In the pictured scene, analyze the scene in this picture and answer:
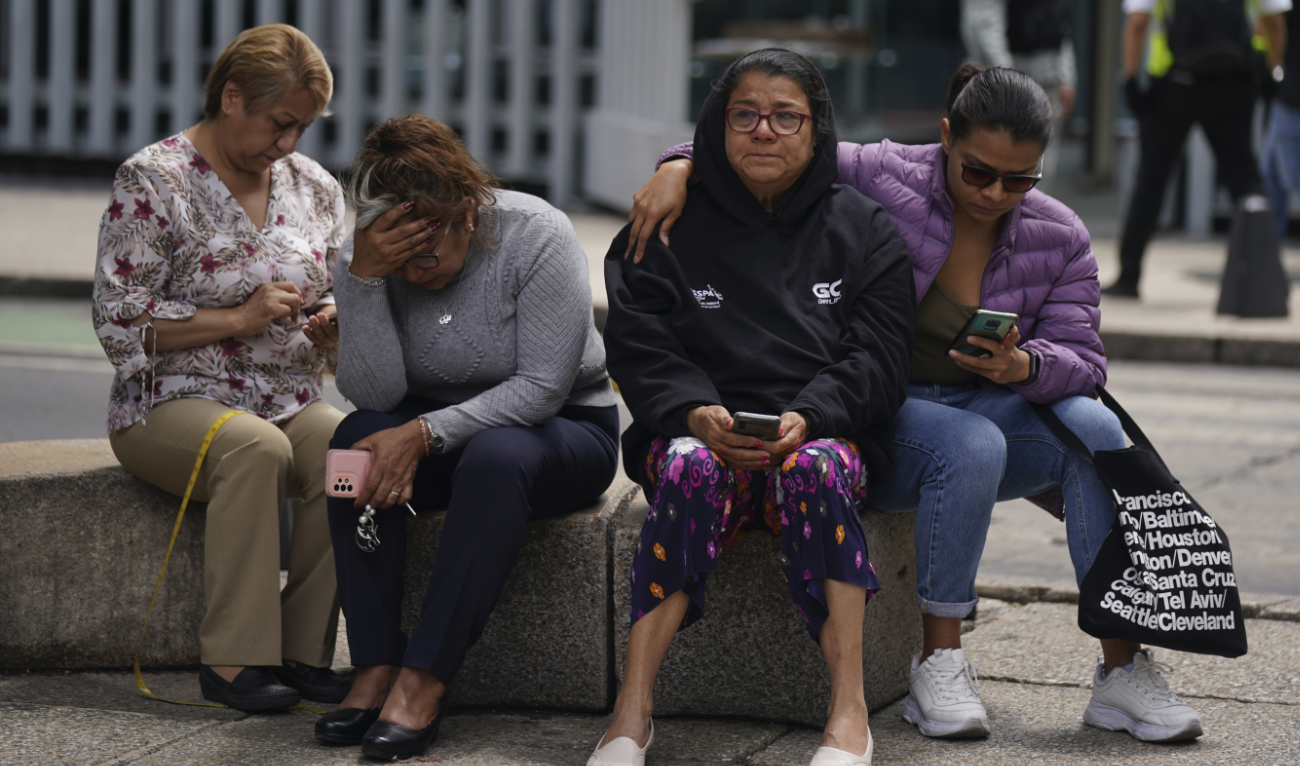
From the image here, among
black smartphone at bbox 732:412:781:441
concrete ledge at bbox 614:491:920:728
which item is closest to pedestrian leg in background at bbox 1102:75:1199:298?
concrete ledge at bbox 614:491:920:728

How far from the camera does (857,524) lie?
308 centimetres

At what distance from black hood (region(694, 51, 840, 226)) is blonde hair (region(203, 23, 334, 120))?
0.91 meters

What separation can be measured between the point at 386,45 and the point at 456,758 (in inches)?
429

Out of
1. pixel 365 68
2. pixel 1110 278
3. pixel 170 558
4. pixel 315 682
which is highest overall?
pixel 365 68

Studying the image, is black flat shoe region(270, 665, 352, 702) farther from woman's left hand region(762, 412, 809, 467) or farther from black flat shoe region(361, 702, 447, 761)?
woman's left hand region(762, 412, 809, 467)

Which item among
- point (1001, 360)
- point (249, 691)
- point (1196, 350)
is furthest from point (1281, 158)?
point (249, 691)

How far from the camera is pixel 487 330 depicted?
3.42 meters

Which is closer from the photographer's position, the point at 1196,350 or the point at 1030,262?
the point at 1030,262

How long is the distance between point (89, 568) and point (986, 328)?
210 centimetres

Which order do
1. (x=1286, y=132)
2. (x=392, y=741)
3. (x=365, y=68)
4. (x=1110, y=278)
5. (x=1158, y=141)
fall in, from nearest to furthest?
(x=392, y=741) → (x=1158, y=141) → (x=1286, y=132) → (x=1110, y=278) → (x=365, y=68)

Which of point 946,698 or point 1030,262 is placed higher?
point 1030,262

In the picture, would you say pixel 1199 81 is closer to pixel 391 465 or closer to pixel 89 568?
pixel 391 465

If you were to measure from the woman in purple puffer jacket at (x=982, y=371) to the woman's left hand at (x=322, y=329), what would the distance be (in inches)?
30.7

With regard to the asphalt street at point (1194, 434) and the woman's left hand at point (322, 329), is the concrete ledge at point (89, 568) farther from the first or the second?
the asphalt street at point (1194, 434)
